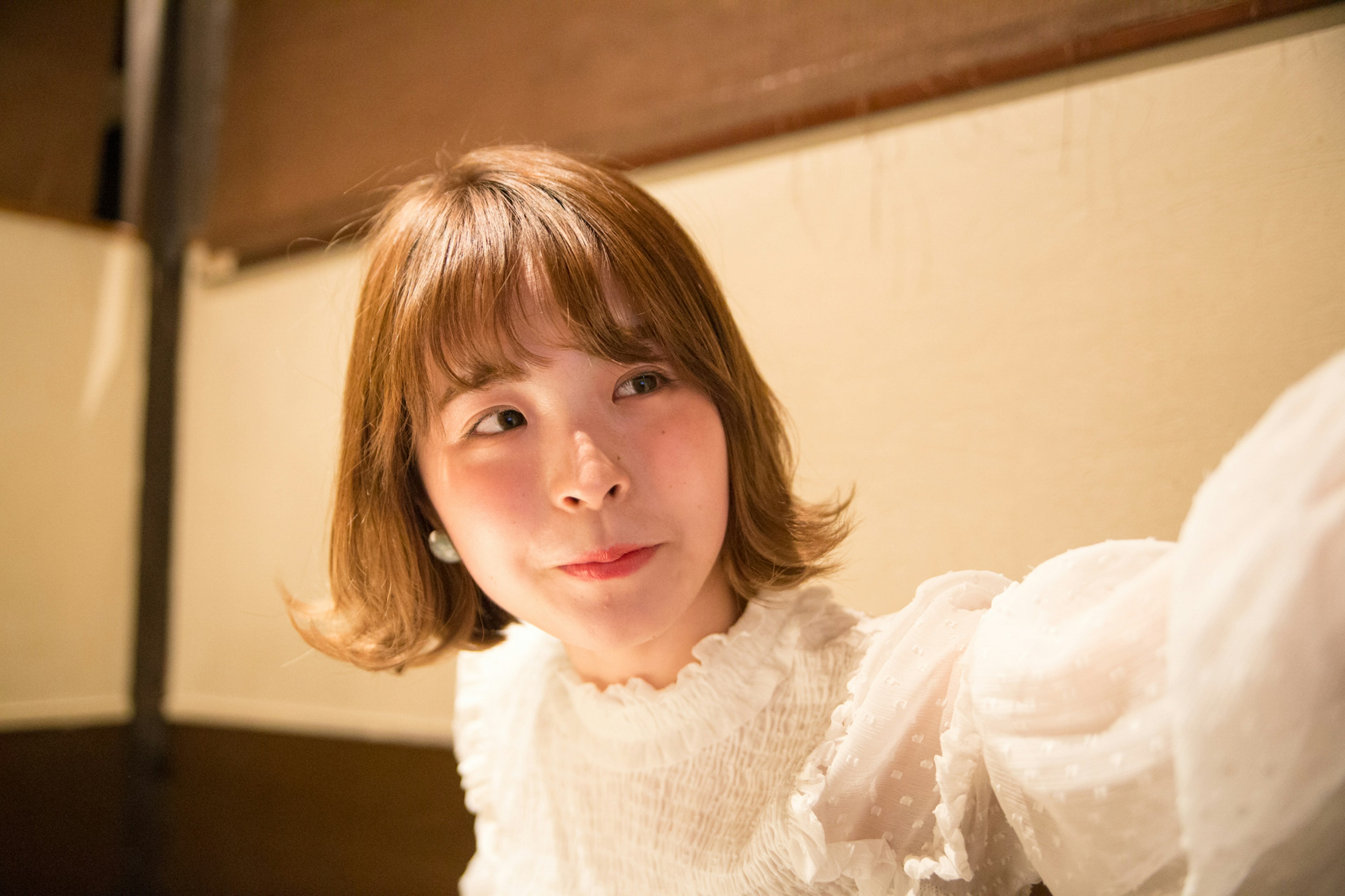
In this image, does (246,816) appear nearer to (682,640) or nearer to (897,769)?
(682,640)

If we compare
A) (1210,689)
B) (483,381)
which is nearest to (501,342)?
(483,381)

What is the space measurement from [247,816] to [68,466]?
45cm

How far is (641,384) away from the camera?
0.49 meters

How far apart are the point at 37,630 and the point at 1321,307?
1.21 meters

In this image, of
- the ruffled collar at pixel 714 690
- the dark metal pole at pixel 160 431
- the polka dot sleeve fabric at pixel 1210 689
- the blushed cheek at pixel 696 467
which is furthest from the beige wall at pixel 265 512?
the polka dot sleeve fabric at pixel 1210 689

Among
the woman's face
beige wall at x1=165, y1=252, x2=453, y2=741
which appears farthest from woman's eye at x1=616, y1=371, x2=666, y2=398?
beige wall at x1=165, y1=252, x2=453, y2=741

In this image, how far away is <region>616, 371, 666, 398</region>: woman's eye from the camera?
484 millimetres

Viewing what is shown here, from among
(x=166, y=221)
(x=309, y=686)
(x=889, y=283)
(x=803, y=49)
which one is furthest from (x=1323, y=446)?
(x=166, y=221)

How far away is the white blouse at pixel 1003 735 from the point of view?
28 centimetres

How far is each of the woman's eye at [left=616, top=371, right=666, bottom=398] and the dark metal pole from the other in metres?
0.78

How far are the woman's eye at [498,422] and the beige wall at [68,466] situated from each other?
28.9 inches

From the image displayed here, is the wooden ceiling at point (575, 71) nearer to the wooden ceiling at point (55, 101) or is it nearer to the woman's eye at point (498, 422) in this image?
the wooden ceiling at point (55, 101)

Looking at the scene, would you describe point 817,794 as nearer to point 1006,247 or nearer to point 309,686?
point 1006,247

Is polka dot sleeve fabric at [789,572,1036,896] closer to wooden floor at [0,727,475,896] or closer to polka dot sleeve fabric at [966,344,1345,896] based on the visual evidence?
polka dot sleeve fabric at [966,344,1345,896]
